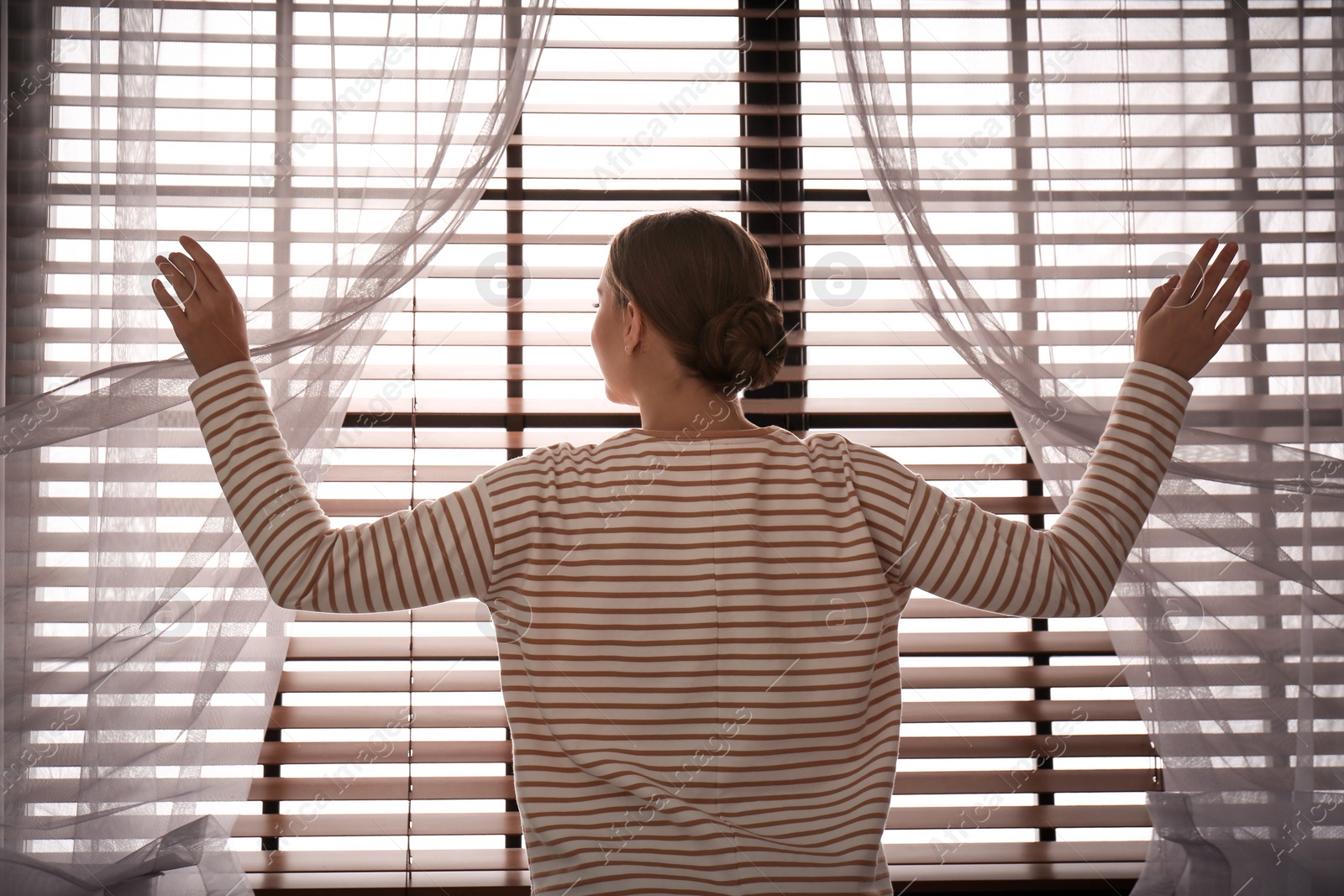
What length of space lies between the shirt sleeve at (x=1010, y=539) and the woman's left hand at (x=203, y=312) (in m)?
0.68

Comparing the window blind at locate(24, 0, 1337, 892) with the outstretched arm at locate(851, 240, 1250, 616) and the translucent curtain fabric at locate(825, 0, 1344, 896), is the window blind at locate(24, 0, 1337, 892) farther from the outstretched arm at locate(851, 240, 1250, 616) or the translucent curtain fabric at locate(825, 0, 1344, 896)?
the outstretched arm at locate(851, 240, 1250, 616)

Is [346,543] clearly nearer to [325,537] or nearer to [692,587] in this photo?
[325,537]

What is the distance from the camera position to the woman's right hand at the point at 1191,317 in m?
1.03

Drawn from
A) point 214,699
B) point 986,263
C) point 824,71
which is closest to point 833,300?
point 986,263

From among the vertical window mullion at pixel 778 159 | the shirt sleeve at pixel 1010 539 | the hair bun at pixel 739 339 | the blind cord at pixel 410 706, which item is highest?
the vertical window mullion at pixel 778 159

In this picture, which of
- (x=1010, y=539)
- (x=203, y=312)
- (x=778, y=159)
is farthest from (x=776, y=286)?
(x=203, y=312)

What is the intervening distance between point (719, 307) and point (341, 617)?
0.87 metres

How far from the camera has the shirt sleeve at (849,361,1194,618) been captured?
0.93 m

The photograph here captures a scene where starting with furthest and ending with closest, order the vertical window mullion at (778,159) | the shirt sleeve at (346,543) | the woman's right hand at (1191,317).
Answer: the vertical window mullion at (778,159) → the woman's right hand at (1191,317) → the shirt sleeve at (346,543)

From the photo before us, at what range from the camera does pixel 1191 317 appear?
1.04 metres

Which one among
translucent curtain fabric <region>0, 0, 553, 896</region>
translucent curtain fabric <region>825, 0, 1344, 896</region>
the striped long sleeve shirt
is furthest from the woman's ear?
translucent curtain fabric <region>825, 0, 1344, 896</region>

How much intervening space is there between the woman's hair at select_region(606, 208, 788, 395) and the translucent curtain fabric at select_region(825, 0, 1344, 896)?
1.45ft

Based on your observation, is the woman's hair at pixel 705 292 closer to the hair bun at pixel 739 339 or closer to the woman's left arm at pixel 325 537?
the hair bun at pixel 739 339

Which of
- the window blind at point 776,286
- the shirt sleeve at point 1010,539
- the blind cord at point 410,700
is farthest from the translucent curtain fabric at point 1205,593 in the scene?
the blind cord at point 410,700
